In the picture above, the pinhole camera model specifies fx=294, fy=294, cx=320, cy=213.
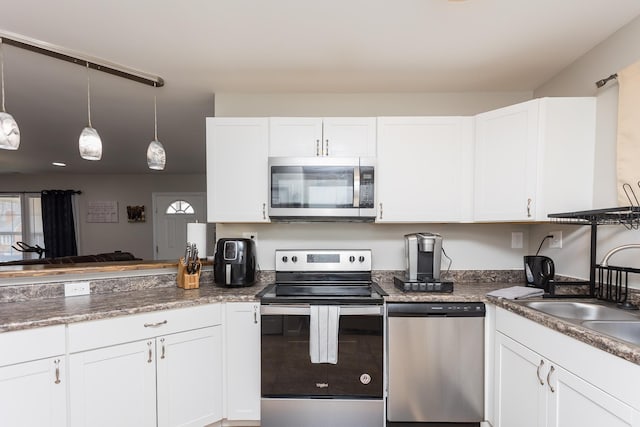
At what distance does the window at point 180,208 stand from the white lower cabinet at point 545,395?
19.5 ft

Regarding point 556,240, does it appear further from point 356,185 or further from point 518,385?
point 356,185

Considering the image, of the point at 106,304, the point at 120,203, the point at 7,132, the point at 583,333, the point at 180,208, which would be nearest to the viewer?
the point at 583,333

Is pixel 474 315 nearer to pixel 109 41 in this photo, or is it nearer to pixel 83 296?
pixel 83 296

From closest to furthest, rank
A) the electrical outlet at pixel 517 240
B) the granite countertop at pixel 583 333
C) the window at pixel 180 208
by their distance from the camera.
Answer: the granite countertop at pixel 583 333 < the electrical outlet at pixel 517 240 < the window at pixel 180 208

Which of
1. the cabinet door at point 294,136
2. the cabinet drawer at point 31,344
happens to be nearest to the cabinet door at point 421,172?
the cabinet door at point 294,136

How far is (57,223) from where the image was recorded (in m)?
5.83

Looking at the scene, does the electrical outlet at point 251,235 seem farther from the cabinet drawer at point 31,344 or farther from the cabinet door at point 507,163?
the cabinet door at point 507,163

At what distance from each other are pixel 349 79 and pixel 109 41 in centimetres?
150

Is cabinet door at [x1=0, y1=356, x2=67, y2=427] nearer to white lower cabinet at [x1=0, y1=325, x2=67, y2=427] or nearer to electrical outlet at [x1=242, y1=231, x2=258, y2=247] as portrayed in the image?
white lower cabinet at [x1=0, y1=325, x2=67, y2=427]

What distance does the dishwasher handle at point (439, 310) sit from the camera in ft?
6.04

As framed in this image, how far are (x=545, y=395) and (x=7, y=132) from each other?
2.86 meters

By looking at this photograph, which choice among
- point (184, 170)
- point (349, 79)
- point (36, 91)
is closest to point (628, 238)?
point (349, 79)

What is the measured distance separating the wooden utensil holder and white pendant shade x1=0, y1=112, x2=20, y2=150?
110 centimetres

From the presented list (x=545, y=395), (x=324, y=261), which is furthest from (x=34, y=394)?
(x=545, y=395)
